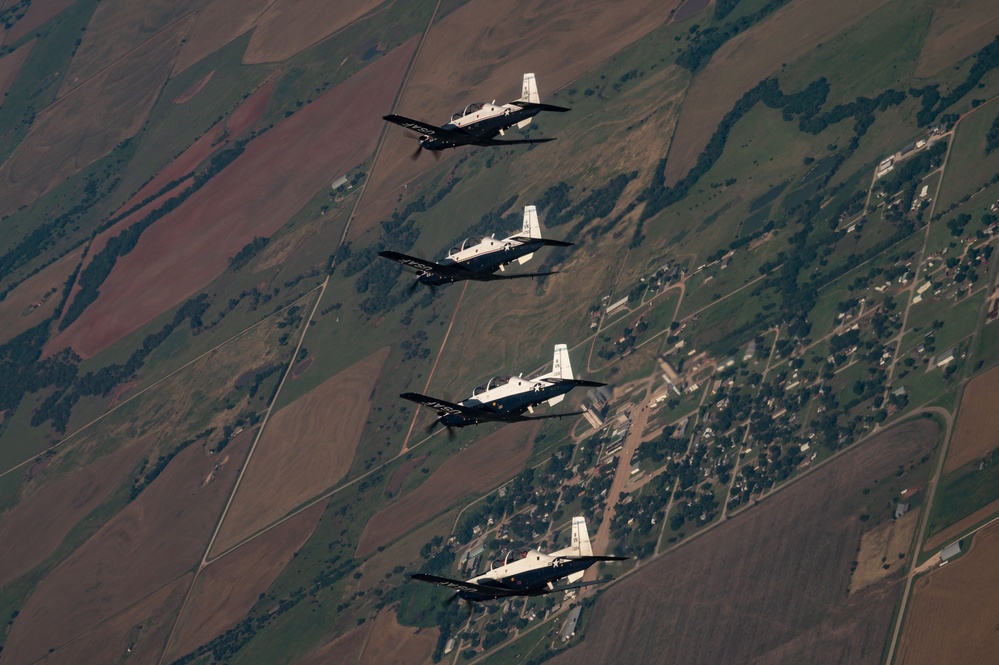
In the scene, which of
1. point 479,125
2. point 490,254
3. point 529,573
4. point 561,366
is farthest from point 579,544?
point 479,125

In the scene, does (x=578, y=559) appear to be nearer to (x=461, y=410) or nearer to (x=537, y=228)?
(x=461, y=410)

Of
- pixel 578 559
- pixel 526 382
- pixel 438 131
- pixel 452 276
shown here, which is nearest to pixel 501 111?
pixel 438 131

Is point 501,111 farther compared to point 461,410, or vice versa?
point 501,111

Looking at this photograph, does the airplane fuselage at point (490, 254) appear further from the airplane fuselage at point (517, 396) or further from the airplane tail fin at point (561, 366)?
the airplane fuselage at point (517, 396)

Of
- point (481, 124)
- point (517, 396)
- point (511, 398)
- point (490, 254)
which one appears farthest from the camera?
point (481, 124)

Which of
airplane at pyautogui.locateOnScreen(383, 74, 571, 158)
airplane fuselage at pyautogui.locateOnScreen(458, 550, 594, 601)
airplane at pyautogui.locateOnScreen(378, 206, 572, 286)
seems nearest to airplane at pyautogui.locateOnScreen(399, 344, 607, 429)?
airplane at pyautogui.locateOnScreen(378, 206, 572, 286)

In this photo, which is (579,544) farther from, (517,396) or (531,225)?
(531,225)
